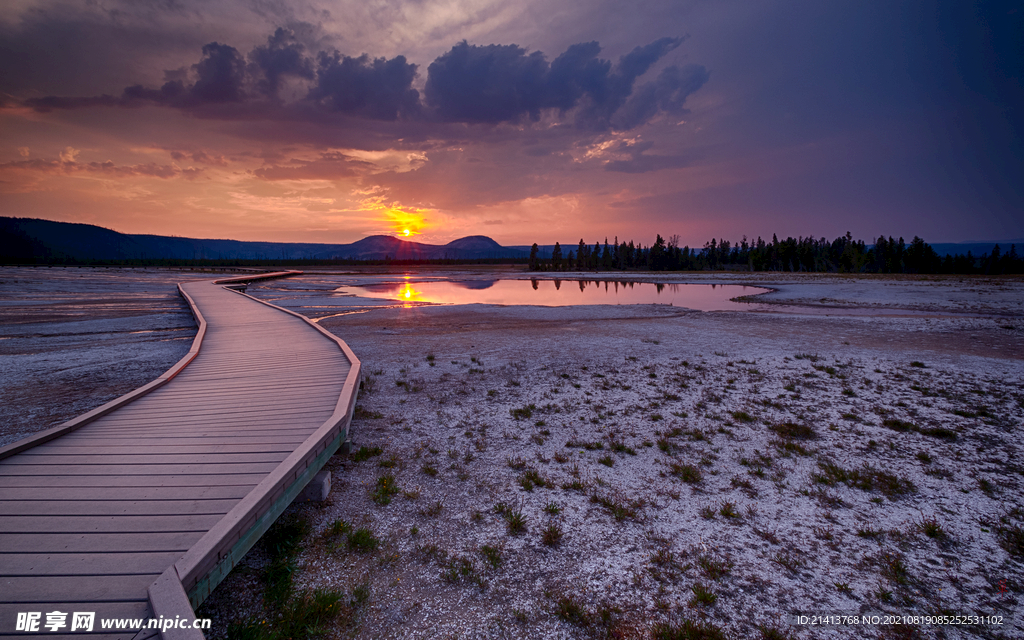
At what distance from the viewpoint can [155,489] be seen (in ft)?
13.1

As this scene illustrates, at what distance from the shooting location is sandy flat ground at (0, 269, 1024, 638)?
12.4ft

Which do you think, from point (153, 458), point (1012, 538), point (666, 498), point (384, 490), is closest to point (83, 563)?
point (153, 458)

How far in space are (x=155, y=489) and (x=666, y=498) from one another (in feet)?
18.8

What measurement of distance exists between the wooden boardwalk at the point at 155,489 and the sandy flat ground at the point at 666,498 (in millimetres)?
826

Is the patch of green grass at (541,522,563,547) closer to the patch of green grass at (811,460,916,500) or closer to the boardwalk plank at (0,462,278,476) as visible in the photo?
the boardwalk plank at (0,462,278,476)

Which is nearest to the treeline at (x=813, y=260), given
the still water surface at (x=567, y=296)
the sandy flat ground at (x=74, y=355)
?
the still water surface at (x=567, y=296)

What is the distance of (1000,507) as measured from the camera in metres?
5.18

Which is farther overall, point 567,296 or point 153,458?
point 567,296

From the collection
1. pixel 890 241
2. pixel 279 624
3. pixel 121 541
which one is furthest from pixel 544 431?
pixel 890 241

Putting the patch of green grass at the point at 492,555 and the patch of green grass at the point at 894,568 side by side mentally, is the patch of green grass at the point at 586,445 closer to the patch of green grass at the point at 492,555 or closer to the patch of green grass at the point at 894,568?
the patch of green grass at the point at 492,555

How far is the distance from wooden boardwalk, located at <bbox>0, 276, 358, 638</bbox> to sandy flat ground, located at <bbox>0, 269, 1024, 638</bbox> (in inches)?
32.5

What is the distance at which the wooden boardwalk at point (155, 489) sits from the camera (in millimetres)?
2836

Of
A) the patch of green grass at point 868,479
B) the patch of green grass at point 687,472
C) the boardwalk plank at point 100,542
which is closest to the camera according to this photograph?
the boardwalk plank at point 100,542

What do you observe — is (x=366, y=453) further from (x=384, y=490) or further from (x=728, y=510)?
(x=728, y=510)
